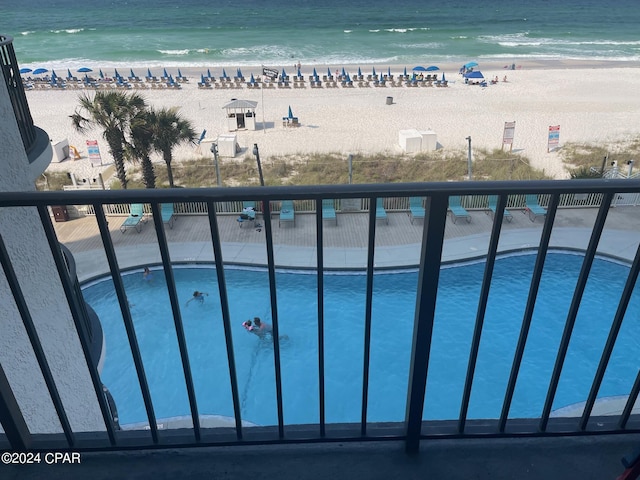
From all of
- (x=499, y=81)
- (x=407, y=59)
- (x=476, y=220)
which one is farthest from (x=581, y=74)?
(x=476, y=220)

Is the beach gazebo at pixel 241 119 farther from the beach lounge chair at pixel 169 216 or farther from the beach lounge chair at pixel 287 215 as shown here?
the beach lounge chair at pixel 287 215

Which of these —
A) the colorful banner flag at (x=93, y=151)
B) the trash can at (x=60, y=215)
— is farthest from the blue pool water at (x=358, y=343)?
the colorful banner flag at (x=93, y=151)

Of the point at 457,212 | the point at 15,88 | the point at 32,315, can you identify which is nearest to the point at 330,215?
the point at 457,212

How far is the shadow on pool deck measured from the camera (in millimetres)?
2166

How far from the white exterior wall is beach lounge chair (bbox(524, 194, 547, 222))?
498 inches

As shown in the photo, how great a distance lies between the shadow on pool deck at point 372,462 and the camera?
2.17 metres

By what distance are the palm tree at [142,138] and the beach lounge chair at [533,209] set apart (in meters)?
11.4

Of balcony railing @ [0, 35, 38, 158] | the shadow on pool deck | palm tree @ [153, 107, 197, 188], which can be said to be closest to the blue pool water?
palm tree @ [153, 107, 197, 188]

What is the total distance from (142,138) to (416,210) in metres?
8.70

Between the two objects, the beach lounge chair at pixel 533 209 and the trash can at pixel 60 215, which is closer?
the beach lounge chair at pixel 533 209

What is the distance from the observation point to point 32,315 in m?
3.70

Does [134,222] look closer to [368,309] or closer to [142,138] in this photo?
[142,138]

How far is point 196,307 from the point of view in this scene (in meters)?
11.0

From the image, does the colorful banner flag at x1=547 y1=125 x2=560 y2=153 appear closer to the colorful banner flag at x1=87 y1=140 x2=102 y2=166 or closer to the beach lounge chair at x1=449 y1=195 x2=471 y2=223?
the beach lounge chair at x1=449 y1=195 x2=471 y2=223
